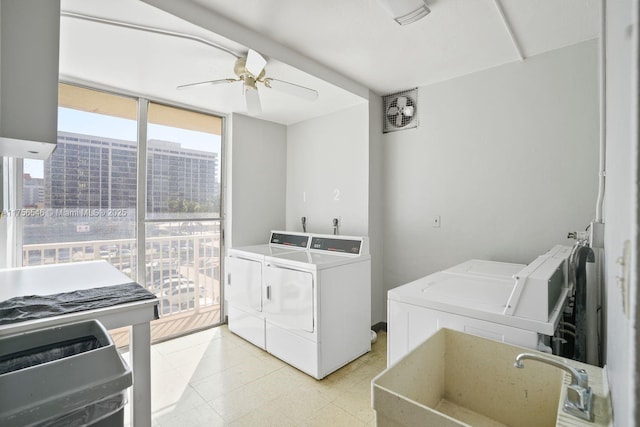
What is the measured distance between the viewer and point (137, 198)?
2951mm

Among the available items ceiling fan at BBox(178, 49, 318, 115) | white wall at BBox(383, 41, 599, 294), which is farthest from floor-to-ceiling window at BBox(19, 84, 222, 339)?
white wall at BBox(383, 41, 599, 294)

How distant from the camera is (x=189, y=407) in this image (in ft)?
6.87

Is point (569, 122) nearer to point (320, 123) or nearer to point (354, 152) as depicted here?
point (354, 152)

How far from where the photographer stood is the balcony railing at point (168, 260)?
2586 millimetres

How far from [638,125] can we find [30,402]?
4.45ft

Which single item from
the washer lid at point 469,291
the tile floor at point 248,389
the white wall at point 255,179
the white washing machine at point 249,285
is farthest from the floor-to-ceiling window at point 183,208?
the washer lid at point 469,291

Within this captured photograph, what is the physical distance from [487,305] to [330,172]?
7.54 feet

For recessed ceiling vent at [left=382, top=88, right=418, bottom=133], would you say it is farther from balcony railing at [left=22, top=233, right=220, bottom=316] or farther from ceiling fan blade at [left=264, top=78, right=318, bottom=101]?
balcony railing at [left=22, top=233, right=220, bottom=316]

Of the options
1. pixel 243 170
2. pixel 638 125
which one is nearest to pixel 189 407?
pixel 243 170

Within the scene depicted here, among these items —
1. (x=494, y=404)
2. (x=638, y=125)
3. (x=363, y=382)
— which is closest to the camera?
(x=638, y=125)

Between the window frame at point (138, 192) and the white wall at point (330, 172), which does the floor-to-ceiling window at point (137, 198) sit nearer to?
the window frame at point (138, 192)

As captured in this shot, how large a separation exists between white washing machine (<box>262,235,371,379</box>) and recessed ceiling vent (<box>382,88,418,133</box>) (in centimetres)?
128

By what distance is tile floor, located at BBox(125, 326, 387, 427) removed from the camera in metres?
1.98

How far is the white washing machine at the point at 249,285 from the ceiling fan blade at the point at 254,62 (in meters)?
1.58
